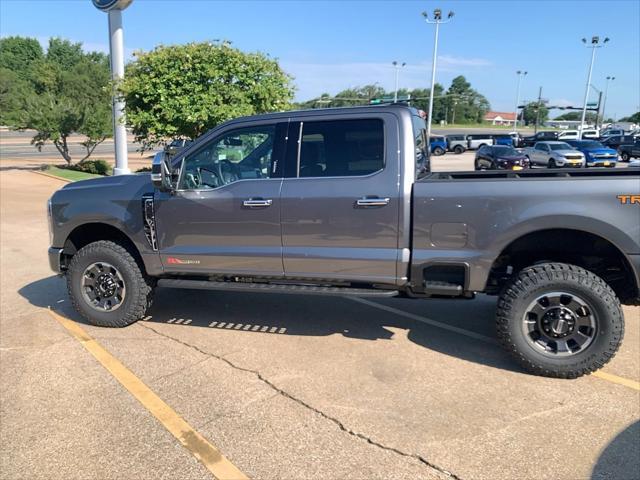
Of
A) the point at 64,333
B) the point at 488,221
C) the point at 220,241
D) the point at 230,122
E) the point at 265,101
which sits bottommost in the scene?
the point at 64,333

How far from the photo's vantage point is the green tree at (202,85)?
408 inches

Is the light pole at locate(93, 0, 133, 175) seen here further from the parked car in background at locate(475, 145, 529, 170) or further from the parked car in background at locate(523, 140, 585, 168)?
the parked car in background at locate(523, 140, 585, 168)

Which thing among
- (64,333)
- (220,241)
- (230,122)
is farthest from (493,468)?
(64,333)

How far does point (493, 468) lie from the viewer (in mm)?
2869

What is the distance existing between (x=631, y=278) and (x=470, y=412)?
1.64 meters

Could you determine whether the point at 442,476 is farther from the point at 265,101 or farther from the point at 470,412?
the point at 265,101

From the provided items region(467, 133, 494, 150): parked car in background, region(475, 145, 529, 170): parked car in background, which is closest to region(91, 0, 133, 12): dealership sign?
region(475, 145, 529, 170): parked car in background

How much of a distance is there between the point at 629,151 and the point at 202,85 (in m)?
32.1

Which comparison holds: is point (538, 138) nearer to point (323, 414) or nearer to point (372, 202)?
point (372, 202)

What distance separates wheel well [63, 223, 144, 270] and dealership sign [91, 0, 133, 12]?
12.7m

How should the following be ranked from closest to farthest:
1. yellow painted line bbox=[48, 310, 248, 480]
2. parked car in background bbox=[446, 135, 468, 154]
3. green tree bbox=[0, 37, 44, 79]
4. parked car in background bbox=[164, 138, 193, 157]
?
yellow painted line bbox=[48, 310, 248, 480], parked car in background bbox=[164, 138, 193, 157], parked car in background bbox=[446, 135, 468, 154], green tree bbox=[0, 37, 44, 79]

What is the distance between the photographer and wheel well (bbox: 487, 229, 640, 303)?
4072 millimetres

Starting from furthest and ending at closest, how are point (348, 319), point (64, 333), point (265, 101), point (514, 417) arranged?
point (265, 101)
point (348, 319)
point (64, 333)
point (514, 417)

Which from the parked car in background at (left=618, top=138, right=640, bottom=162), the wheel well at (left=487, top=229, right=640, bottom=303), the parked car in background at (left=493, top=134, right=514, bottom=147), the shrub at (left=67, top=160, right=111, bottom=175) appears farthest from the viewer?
the parked car in background at (left=493, top=134, right=514, bottom=147)
